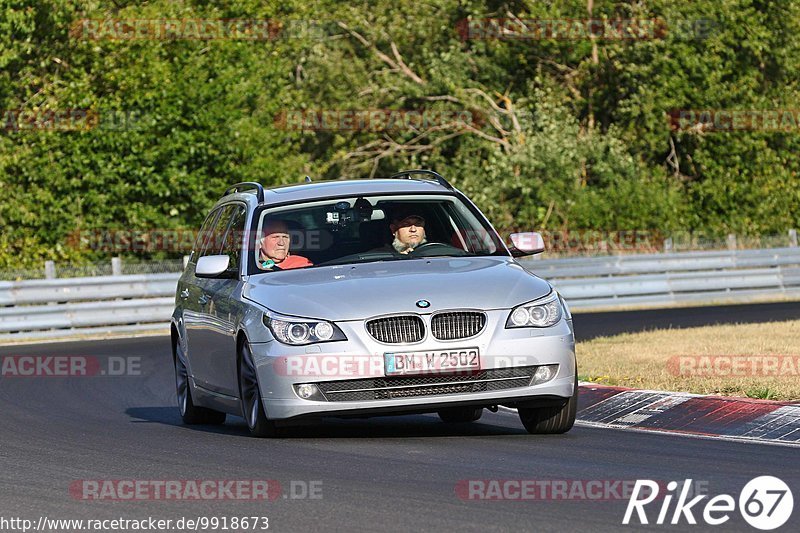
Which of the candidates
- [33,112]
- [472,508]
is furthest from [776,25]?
[472,508]

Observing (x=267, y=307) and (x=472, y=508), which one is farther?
(x=267, y=307)

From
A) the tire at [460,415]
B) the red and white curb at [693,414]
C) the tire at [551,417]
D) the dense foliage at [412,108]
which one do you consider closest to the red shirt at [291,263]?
the tire at [460,415]

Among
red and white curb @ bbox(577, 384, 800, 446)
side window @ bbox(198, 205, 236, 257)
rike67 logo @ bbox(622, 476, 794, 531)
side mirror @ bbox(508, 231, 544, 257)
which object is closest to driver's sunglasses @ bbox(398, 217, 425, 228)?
side mirror @ bbox(508, 231, 544, 257)

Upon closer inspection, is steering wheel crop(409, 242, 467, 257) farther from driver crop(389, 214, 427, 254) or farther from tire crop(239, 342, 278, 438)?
tire crop(239, 342, 278, 438)

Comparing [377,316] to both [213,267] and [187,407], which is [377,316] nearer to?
[213,267]

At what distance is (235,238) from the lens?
38.2 feet

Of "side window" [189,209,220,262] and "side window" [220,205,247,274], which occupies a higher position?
"side window" [220,205,247,274]

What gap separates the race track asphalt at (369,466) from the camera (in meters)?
7.13

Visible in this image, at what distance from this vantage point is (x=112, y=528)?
23.2 ft

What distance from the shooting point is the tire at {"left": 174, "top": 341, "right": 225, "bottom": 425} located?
12281mm

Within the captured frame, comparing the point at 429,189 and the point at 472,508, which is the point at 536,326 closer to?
the point at 429,189

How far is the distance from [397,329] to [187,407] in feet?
10.8

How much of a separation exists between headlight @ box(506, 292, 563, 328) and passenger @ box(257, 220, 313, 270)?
1.68m

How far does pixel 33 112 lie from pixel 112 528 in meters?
29.7
